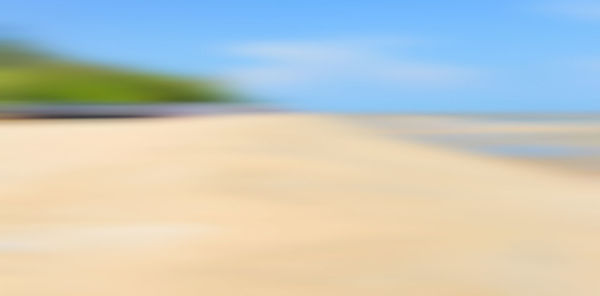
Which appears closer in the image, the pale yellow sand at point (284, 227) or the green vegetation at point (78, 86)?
the pale yellow sand at point (284, 227)

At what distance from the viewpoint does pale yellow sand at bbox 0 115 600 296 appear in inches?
67.9

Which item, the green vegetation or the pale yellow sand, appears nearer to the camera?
the pale yellow sand

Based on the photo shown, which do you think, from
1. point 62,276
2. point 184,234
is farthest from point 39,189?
point 62,276

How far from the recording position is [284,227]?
7.46 ft

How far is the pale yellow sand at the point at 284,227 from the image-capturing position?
1.73 m

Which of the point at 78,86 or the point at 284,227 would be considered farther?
the point at 78,86

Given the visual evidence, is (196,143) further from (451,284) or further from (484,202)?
(451,284)

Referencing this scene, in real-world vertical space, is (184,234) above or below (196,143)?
below

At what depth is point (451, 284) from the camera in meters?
1.71

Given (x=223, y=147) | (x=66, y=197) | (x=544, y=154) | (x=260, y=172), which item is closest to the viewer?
(x=66, y=197)

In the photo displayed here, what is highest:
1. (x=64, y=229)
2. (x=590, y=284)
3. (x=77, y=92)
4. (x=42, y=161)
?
(x=77, y=92)

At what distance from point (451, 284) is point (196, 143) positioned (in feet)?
10.4

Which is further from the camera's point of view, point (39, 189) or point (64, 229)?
point (39, 189)

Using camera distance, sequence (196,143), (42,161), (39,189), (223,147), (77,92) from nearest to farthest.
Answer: (39,189) → (42,161) → (223,147) → (196,143) → (77,92)
